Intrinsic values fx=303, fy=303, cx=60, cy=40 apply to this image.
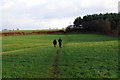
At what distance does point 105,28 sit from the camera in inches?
5906

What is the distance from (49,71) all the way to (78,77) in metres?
3.34

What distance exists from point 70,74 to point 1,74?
5.40 m

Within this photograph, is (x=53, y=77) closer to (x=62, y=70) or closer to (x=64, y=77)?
(x=64, y=77)

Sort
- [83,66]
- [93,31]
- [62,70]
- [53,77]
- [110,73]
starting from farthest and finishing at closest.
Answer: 1. [93,31]
2. [83,66]
3. [62,70]
4. [110,73]
5. [53,77]

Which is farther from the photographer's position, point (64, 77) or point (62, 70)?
point (62, 70)

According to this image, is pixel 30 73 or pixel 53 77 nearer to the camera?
pixel 53 77

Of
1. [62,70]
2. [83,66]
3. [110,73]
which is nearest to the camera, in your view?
[110,73]

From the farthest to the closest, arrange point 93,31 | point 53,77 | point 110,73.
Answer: point 93,31, point 110,73, point 53,77

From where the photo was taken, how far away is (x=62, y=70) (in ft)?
78.4

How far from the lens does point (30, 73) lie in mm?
23219

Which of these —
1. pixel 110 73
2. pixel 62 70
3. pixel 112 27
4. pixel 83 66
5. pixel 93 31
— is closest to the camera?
pixel 110 73

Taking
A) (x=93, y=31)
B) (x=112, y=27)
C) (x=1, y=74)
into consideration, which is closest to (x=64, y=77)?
(x=1, y=74)

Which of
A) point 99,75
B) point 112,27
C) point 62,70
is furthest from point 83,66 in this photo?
point 112,27

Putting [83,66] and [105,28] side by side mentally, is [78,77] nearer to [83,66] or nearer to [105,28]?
[83,66]
